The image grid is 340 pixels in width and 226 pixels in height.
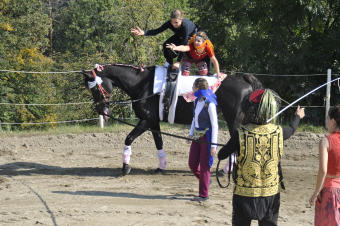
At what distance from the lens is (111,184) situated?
7645 mm

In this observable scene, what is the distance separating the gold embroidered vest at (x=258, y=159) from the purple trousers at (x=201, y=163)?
209cm

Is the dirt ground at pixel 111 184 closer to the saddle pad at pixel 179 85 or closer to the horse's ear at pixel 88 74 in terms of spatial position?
the saddle pad at pixel 179 85

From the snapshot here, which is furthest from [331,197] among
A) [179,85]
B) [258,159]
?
[179,85]

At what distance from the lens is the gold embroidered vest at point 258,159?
3867mm

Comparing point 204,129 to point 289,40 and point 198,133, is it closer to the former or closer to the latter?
point 198,133

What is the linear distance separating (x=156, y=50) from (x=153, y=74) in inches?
527

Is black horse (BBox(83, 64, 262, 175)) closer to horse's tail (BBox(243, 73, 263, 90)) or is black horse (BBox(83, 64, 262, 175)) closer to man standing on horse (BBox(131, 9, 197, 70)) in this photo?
horse's tail (BBox(243, 73, 263, 90))

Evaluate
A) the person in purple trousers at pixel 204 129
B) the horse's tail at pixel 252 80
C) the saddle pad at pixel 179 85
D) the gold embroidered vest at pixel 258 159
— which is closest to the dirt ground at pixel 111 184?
the person in purple trousers at pixel 204 129

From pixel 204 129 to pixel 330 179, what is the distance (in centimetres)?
241

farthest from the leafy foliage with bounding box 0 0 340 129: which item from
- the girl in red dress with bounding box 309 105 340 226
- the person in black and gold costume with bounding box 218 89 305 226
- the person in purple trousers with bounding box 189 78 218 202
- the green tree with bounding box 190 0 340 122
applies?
the person in black and gold costume with bounding box 218 89 305 226

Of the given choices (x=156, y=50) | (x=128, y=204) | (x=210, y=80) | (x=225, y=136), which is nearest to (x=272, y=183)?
(x=128, y=204)

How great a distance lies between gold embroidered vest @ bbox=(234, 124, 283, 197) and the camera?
3867 millimetres

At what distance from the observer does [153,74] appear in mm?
8406

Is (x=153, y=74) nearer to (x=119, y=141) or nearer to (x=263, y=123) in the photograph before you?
(x=119, y=141)
